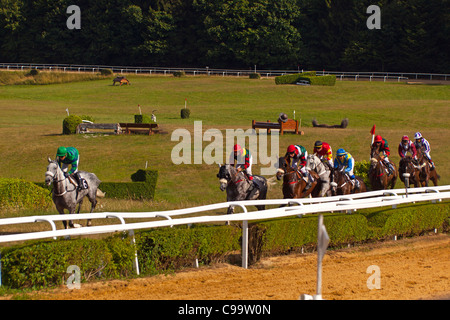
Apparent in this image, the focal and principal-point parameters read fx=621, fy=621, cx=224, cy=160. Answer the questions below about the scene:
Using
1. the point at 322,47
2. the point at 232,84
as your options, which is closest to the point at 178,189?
the point at 232,84

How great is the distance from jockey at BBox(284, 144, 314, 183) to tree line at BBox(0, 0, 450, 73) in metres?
54.1

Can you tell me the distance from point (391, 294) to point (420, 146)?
465 inches

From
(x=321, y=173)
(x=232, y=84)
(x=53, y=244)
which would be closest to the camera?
(x=53, y=244)

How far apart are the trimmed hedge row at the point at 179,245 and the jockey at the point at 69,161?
14.1ft

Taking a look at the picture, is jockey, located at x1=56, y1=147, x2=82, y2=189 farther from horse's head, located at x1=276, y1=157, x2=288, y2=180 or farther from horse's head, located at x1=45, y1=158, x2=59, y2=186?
horse's head, located at x1=276, y1=157, x2=288, y2=180

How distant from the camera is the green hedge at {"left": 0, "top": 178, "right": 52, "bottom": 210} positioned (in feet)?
51.5

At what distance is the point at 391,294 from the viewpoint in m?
8.06

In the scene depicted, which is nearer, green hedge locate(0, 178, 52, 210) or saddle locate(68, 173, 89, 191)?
saddle locate(68, 173, 89, 191)

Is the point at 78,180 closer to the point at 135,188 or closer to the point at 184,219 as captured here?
the point at 184,219

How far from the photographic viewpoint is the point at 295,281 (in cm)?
872

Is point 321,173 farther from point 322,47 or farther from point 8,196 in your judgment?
point 322,47

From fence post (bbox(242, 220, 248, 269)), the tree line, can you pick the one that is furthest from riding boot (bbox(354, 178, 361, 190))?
the tree line

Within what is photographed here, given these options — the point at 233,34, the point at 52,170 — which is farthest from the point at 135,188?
the point at 233,34

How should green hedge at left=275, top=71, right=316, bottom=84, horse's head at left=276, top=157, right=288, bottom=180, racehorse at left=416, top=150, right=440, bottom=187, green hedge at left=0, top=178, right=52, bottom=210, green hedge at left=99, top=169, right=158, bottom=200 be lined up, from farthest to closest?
1. green hedge at left=275, top=71, right=316, bottom=84
2. green hedge at left=99, top=169, right=158, bottom=200
3. racehorse at left=416, top=150, right=440, bottom=187
4. green hedge at left=0, top=178, right=52, bottom=210
5. horse's head at left=276, top=157, right=288, bottom=180
